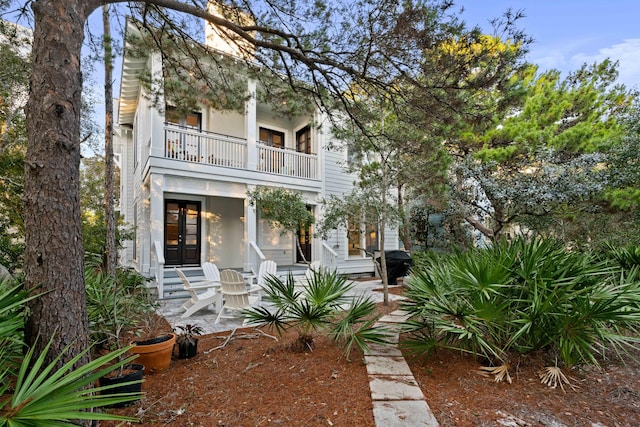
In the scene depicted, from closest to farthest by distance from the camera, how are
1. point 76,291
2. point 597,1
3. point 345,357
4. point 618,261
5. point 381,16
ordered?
1. point 76,291
2. point 345,357
3. point 381,16
4. point 618,261
5. point 597,1

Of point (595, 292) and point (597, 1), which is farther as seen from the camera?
point (597, 1)

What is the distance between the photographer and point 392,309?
652 cm

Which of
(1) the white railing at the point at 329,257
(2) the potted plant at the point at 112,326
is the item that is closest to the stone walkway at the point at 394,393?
(2) the potted plant at the point at 112,326

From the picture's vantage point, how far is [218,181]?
30.5ft

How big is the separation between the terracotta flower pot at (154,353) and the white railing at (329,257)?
7523mm

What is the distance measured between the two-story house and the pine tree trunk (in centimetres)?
511

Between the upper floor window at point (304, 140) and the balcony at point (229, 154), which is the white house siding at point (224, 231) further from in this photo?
the upper floor window at point (304, 140)

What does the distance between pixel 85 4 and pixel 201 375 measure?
3.69 m

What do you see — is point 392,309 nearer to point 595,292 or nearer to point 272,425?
point 595,292

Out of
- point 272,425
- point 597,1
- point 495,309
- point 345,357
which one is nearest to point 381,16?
point 495,309

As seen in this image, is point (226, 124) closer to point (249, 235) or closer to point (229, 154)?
point (229, 154)

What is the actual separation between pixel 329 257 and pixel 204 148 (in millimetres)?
5401

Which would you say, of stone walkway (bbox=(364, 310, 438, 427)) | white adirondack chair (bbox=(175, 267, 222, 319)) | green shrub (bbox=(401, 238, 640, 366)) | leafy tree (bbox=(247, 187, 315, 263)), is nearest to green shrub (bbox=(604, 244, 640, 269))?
green shrub (bbox=(401, 238, 640, 366))

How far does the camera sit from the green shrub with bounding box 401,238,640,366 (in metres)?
2.95
